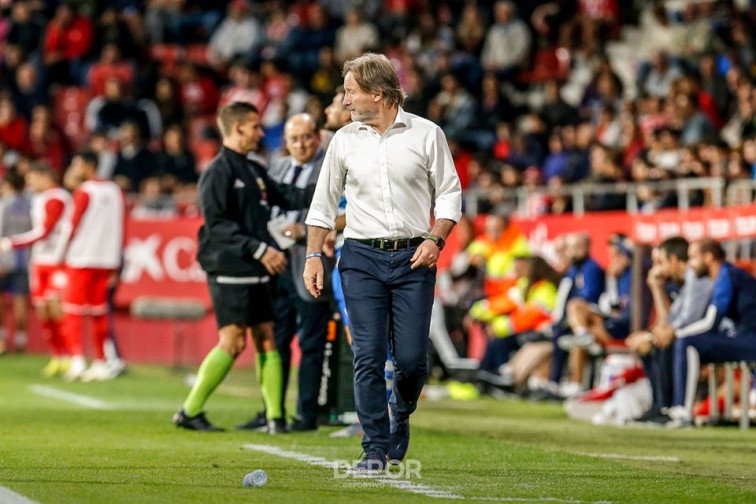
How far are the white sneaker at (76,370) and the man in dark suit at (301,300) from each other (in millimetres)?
6279

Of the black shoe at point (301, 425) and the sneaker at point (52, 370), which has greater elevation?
the black shoe at point (301, 425)

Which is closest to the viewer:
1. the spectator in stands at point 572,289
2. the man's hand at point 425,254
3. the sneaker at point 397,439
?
the man's hand at point 425,254

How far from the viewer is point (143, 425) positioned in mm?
10555

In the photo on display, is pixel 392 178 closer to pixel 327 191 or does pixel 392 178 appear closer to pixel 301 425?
pixel 327 191

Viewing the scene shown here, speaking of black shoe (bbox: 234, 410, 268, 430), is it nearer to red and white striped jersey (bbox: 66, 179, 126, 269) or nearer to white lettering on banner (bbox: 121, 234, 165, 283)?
red and white striped jersey (bbox: 66, 179, 126, 269)

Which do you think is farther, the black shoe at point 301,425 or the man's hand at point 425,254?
the black shoe at point 301,425

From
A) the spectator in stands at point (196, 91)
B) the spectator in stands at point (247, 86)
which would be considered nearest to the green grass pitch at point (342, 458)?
the spectator in stands at point (247, 86)

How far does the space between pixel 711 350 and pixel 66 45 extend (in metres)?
16.3

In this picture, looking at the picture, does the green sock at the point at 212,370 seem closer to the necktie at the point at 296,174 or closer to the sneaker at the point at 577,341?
the necktie at the point at 296,174

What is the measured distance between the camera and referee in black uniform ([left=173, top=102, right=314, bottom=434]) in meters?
9.74

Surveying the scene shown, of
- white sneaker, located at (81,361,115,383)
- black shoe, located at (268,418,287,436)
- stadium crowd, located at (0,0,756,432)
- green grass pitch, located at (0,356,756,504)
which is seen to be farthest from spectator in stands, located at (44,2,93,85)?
black shoe, located at (268,418,287,436)

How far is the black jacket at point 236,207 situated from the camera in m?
9.73

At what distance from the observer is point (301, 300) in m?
10.3

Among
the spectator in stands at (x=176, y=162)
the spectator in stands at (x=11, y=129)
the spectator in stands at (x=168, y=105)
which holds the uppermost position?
the spectator in stands at (x=168, y=105)
